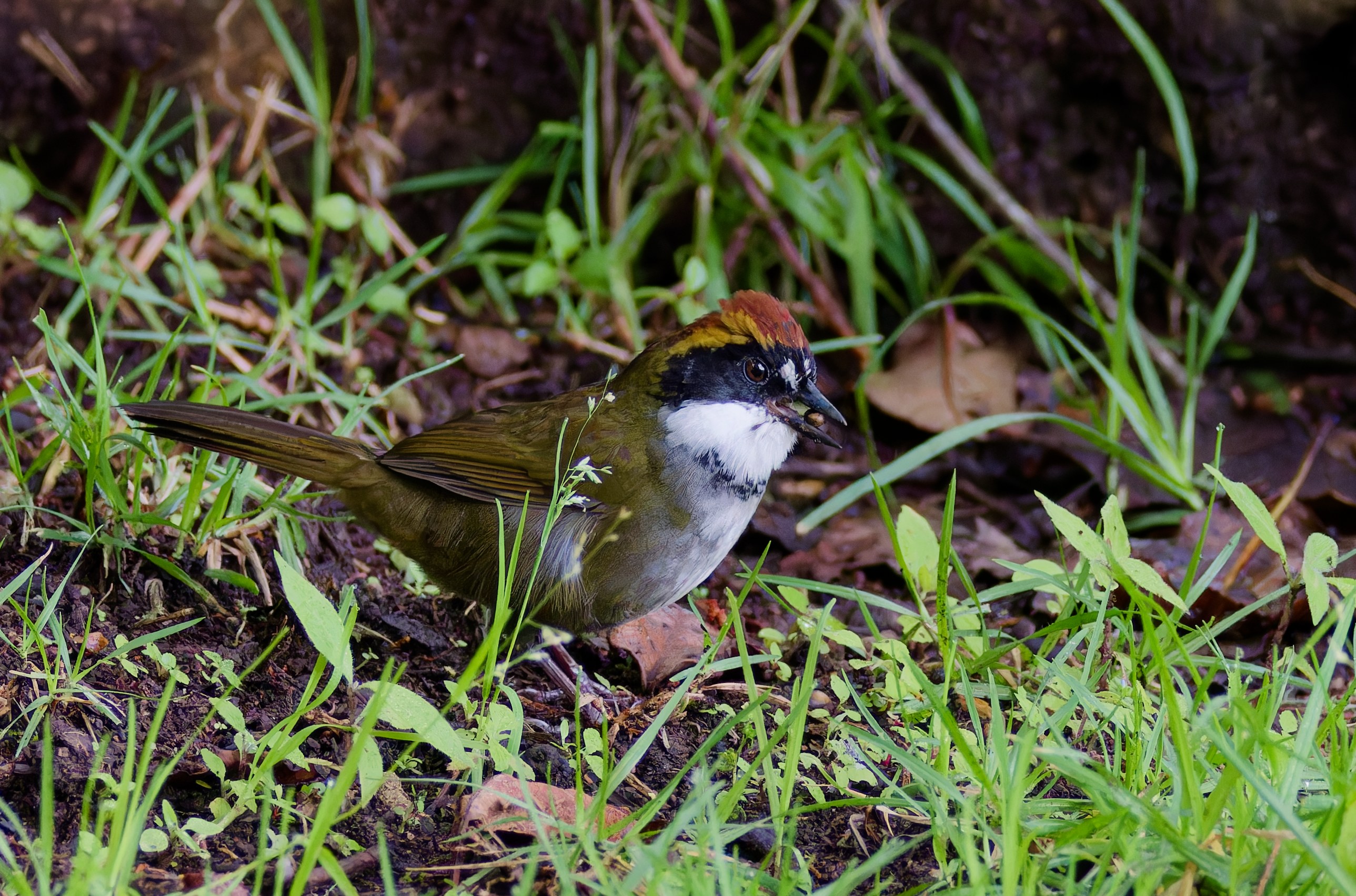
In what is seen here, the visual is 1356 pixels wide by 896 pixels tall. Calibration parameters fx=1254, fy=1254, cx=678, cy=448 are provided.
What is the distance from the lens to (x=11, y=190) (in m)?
4.87

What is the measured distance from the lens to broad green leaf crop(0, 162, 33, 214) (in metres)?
4.86

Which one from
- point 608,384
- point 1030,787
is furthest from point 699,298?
point 1030,787

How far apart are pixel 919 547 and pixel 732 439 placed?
0.62 metres

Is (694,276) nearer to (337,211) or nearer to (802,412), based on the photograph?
(802,412)

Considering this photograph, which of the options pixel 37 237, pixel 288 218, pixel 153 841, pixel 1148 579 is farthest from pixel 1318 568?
pixel 37 237

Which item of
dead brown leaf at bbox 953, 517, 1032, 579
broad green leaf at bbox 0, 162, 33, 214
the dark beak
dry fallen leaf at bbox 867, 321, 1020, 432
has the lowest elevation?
dead brown leaf at bbox 953, 517, 1032, 579

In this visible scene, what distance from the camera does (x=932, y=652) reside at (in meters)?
3.73

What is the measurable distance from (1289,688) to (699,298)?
266cm

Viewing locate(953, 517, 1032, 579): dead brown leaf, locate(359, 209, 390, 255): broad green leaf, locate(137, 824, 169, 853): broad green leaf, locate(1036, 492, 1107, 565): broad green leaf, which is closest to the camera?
locate(137, 824, 169, 853): broad green leaf

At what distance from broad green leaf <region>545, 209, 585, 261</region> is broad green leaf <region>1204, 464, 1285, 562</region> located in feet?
9.77

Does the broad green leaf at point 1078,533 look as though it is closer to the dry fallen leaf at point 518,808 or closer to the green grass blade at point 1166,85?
the dry fallen leaf at point 518,808

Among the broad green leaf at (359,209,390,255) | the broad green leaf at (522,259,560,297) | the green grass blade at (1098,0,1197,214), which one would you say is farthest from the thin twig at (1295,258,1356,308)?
the broad green leaf at (359,209,390,255)

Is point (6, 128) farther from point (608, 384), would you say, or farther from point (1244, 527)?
point (1244, 527)

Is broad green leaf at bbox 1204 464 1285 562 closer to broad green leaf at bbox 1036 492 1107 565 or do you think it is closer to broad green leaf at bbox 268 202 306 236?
broad green leaf at bbox 1036 492 1107 565
